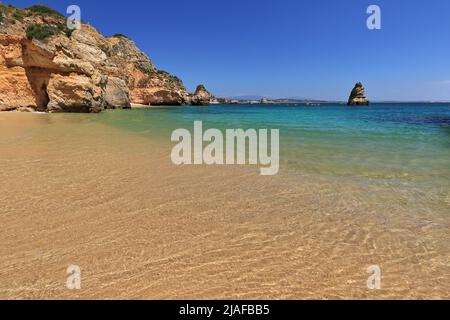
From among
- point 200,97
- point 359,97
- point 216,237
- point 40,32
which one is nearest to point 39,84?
point 40,32

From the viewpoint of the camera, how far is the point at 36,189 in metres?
5.21

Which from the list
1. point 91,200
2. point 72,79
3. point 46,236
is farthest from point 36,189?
point 72,79

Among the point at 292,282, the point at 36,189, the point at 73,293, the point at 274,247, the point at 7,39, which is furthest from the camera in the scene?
the point at 7,39

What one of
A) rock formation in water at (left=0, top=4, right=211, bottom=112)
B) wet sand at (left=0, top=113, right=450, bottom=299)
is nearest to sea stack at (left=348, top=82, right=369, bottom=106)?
rock formation in water at (left=0, top=4, right=211, bottom=112)

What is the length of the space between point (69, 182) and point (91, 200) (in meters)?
1.26

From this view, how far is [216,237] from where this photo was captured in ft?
11.8

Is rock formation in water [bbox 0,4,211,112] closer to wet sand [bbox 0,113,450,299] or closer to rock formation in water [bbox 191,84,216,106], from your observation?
wet sand [bbox 0,113,450,299]

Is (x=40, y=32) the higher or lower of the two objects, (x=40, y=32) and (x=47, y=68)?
the higher

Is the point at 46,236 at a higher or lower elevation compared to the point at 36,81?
lower

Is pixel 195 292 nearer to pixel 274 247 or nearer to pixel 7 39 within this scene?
pixel 274 247

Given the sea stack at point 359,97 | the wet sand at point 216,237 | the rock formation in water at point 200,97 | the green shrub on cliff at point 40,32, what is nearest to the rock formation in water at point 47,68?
the green shrub on cliff at point 40,32

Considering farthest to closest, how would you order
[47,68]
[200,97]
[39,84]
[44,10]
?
1. [200,97]
2. [44,10]
3. [39,84]
4. [47,68]

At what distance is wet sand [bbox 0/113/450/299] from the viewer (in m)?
2.69

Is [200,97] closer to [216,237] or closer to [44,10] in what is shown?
[44,10]
